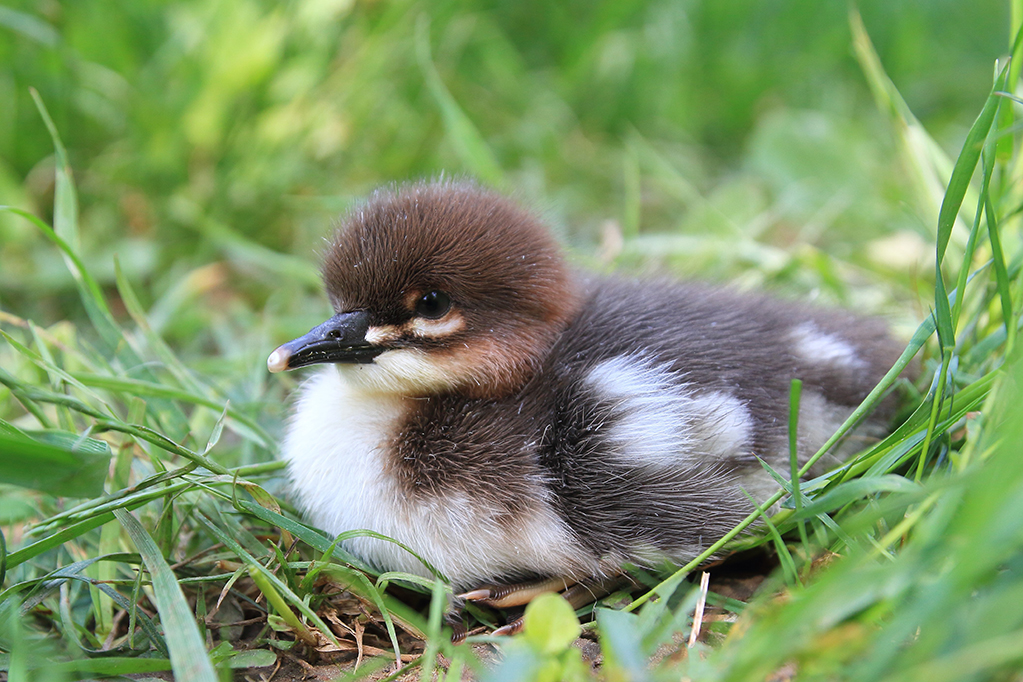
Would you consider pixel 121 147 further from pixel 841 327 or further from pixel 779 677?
pixel 779 677

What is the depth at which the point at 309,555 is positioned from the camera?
5.77ft

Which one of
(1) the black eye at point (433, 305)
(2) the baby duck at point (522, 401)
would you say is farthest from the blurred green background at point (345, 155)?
(1) the black eye at point (433, 305)

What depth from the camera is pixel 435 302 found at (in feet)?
6.02

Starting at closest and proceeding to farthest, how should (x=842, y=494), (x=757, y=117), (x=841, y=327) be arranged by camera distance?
(x=842, y=494)
(x=841, y=327)
(x=757, y=117)

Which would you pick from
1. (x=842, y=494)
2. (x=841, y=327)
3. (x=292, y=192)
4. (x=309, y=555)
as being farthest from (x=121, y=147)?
(x=842, y=494)

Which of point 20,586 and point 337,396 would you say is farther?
point 337,396

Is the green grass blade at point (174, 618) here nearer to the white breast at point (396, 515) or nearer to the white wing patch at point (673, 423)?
the white breast at point (396, 515)

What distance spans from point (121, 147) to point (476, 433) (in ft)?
7.79

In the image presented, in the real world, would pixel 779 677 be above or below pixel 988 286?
below

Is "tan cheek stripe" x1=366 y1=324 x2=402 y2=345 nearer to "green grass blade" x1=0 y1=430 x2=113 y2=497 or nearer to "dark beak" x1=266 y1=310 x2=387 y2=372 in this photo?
"dark beak" x1=266 y1=310 x2=387 y2=372

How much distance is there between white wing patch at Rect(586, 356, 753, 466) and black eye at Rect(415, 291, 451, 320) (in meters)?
0.40

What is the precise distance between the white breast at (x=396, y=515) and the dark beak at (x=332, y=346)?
72 mm

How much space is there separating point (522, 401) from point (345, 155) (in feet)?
7.30

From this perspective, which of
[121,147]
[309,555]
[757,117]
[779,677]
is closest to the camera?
[779,677]
